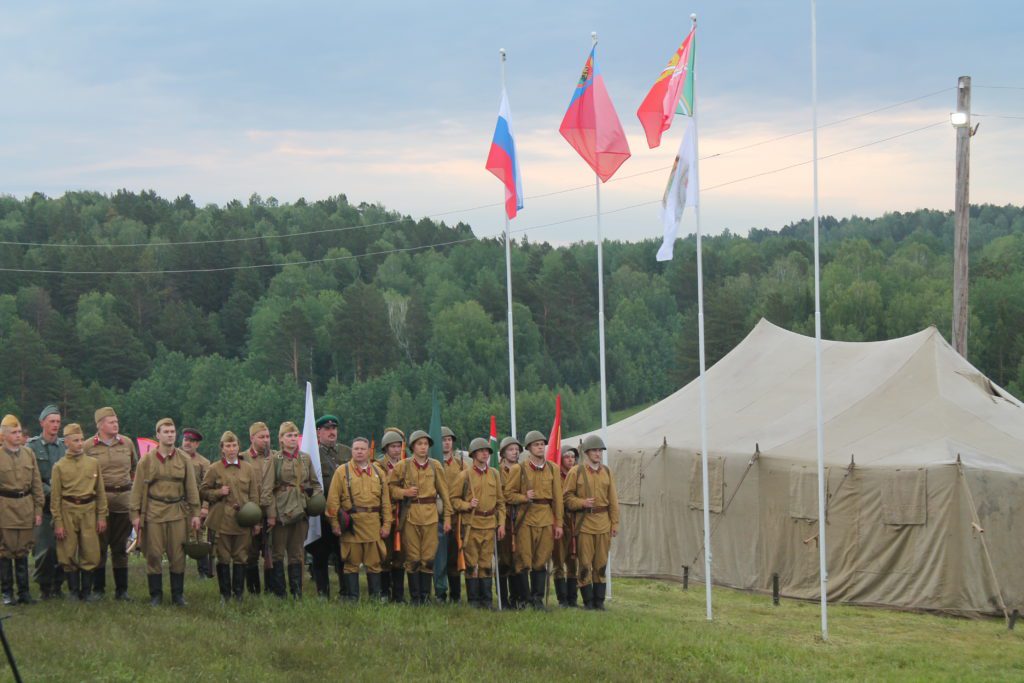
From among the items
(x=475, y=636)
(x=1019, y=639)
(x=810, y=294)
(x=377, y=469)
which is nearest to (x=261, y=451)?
(x=377, y=469)

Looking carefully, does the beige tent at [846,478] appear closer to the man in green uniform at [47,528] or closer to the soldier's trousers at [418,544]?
the soldier's trousers at [418,544]

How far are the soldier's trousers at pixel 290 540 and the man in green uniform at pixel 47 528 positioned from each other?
6.55ft

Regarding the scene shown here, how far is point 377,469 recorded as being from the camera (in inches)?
456

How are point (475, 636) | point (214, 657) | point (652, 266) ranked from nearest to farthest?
1. point (214, 657)
2. point (475, 636)
3. point (652, 266)

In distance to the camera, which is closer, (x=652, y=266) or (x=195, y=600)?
(x=195, y=600)

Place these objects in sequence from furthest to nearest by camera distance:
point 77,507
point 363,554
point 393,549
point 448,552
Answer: point 448,552
point 393,549
point 363,554
point 77,507

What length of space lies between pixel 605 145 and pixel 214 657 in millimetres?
6895

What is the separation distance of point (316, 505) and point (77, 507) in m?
2.12

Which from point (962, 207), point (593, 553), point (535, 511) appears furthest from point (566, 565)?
point (962, 207)

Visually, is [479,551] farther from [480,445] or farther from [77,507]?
[77,507]

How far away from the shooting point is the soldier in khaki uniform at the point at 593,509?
12305 mm

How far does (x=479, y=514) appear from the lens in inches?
468

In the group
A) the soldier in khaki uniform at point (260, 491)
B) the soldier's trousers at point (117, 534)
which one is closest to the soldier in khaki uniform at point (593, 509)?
the soldier in khaki uniform at point (260, 491)

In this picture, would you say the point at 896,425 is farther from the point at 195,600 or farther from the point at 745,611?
the point at 195,600
